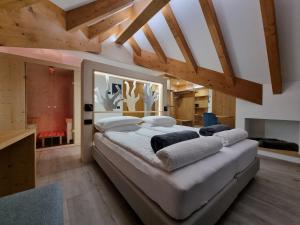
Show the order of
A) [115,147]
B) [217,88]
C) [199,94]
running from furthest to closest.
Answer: [199,94] < [217,88] < [115,147]

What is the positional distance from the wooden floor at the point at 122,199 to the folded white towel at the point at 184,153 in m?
0.65

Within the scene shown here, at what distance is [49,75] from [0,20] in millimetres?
2321

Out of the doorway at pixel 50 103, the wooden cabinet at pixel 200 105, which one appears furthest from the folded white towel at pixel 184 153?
the wooden cabinet at pixel 200 105

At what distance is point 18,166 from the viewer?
1551 mm

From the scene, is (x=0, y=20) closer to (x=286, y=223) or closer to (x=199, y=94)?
(x=286, y=223)

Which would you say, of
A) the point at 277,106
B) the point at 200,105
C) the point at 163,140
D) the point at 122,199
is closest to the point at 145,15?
the point at 163,140

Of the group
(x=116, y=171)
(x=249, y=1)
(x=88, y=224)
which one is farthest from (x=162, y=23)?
(x=88, y=224)

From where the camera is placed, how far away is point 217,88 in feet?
12.2

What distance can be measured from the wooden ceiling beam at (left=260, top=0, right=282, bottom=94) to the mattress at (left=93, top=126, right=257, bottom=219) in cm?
188

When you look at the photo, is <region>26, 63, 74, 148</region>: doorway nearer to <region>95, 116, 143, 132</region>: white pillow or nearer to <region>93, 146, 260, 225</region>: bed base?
<region>95, 116, 143, 132</region>: white pillow

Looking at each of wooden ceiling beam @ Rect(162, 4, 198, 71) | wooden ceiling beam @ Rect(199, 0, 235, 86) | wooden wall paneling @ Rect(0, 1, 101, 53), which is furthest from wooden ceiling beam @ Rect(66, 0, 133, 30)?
wooden ceiling beam @ Rect(199, 0, 235, 86)

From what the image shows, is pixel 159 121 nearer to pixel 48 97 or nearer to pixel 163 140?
pixel 163 140

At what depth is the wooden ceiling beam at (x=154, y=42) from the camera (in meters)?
3.75

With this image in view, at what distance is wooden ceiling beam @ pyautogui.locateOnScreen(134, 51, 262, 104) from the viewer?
3.39 metres
